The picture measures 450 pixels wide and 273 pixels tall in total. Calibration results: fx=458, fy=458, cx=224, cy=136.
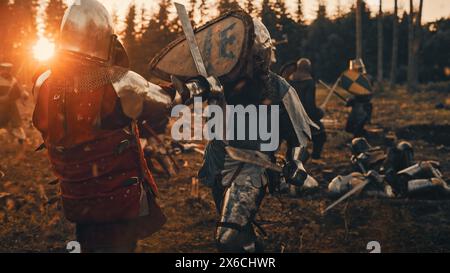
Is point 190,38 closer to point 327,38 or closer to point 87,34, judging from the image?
point 87,34

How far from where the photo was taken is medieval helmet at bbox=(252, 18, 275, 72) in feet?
11.1

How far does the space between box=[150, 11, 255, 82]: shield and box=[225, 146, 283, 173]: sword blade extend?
1.80 feet

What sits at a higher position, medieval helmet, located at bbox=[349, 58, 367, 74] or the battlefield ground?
medieval helmet, located at bbox=[349, 58, 367, 74]

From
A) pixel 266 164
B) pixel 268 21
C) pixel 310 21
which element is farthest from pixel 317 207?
pixel 310 21

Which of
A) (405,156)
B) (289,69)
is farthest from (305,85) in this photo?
A: (405,156)

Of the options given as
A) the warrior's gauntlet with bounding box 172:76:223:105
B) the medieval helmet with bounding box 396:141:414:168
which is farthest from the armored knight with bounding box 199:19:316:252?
the medieval helmet with bounding box 396:141:414:168

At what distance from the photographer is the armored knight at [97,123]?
2578mm

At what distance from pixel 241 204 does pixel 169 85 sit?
1009 millimetres

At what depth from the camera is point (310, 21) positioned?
40.2 meters

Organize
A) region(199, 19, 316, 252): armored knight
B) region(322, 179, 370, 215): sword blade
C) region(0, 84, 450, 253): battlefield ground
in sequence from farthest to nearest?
1. region(322, 179, 370, 215): sword blade
2. region(0, 84, 450, 253): battlefield ground
3. region(199, 19, 316, 252): armored knight

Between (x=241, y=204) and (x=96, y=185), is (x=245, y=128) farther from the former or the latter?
(x=96, y=185)

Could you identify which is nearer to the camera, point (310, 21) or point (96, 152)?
point (96, 152)

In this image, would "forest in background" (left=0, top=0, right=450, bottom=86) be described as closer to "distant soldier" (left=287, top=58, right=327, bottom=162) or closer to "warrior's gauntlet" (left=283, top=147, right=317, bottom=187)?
"distant soldier" (left=287, top=58, right=327, bottom=162)
